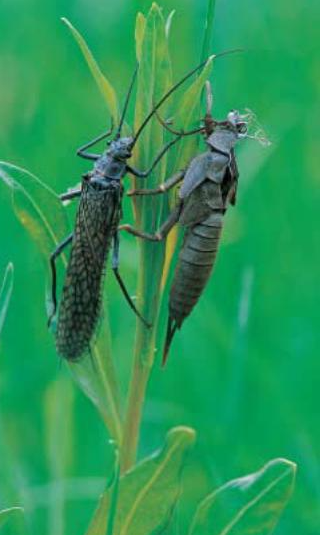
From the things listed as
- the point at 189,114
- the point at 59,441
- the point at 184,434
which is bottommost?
the point at 59,441

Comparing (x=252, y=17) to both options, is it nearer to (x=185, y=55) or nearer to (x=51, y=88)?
(x=185, y=55)

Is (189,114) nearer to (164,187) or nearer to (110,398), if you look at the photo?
(164,187)

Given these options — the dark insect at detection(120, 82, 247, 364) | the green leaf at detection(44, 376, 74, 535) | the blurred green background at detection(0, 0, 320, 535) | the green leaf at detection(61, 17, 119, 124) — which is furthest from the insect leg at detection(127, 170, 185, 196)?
the green leaf at detection(44, 376, 74, 535)

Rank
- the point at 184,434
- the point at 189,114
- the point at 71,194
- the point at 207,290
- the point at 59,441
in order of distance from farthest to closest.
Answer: the point at 207,290, the point at 59,441, the point at 71,194, the point at 189,114, the point at 184,434

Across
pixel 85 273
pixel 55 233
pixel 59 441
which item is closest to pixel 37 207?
pixel 55 233

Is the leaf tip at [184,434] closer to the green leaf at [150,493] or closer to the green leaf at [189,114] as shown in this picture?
the green leaf at [150,493]

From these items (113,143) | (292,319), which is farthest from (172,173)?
(292,319)

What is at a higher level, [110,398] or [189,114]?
[189,114]

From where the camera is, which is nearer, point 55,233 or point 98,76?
point 98,76
